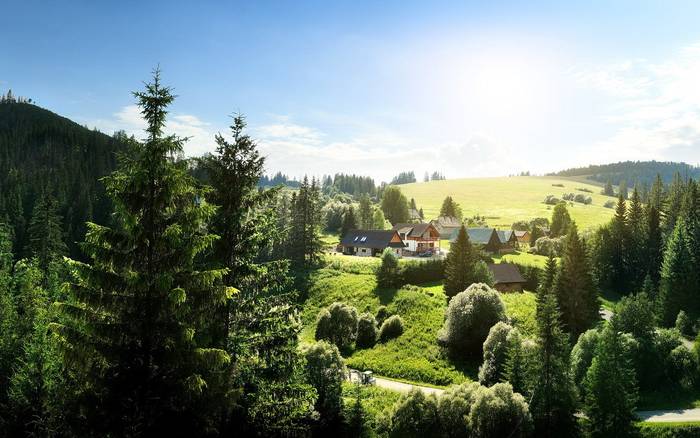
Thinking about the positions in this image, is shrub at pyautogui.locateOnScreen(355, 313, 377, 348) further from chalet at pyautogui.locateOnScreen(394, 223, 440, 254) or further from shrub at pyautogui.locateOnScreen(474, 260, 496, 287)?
chalet at pyautogui.locateOnScreen(394, 223, 440, 254)

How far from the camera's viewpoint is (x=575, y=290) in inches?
1826

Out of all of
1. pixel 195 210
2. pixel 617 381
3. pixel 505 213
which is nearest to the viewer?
pixel 195 210

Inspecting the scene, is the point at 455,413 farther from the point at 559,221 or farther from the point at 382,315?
the point at 559,221

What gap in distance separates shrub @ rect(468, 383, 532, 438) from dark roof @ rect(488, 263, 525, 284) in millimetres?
32982

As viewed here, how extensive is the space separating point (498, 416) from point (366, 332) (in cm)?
2159

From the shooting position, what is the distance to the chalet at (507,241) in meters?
95.0

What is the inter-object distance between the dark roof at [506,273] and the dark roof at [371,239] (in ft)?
83.4

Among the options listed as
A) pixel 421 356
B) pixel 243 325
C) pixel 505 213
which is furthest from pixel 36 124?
pixel 243 325

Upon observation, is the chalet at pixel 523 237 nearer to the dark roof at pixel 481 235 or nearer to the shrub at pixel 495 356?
the dark roof at pixel 481 235

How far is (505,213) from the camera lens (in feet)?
528

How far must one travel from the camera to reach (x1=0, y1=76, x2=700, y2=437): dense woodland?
1391cm

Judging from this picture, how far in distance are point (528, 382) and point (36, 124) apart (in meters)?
193

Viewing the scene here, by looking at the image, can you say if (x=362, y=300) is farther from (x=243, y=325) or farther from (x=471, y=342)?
(x=243, y=325)

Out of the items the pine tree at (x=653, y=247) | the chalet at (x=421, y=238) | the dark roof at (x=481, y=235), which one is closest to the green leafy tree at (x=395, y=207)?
the dark roof at (x=481, y=235)
